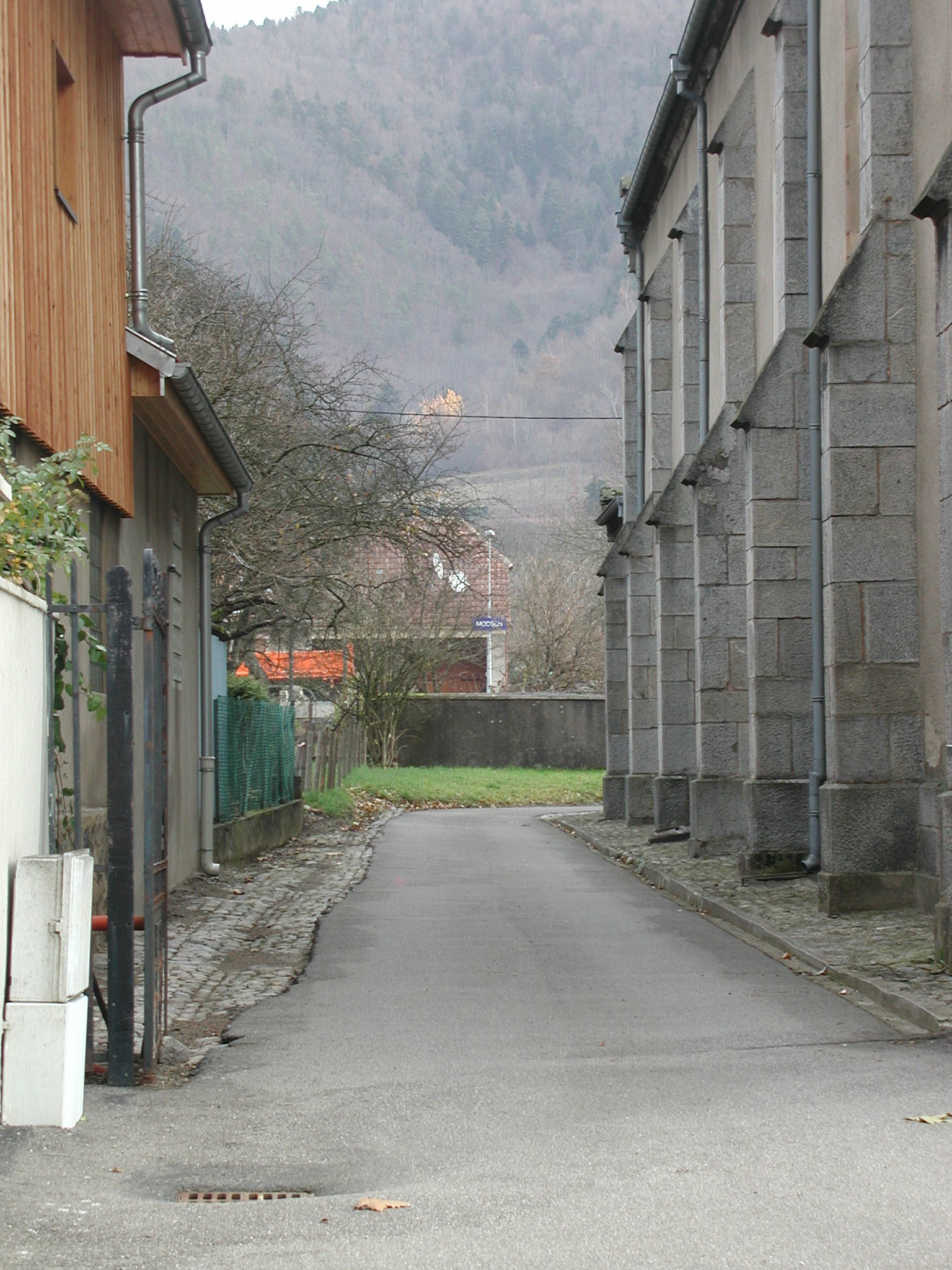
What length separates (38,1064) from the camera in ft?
17.2

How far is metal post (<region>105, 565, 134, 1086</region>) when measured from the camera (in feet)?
19.4

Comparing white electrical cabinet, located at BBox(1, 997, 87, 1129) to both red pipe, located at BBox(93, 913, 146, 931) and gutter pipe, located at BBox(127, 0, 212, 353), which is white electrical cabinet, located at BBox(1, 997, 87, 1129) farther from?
gutter pipe, located at BBox(127, 0, 212, 353)

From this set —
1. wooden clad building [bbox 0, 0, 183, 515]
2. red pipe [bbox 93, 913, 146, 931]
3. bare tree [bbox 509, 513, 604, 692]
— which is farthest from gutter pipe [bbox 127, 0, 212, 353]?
bare tree [bbox 509, 513, 604, 692]

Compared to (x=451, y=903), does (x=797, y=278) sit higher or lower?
higher

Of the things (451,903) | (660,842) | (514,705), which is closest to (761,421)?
(451,903)

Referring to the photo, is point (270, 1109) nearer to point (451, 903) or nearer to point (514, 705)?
point (451, 903)

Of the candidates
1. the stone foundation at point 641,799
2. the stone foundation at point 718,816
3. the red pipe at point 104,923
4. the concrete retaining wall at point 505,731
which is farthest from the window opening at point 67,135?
the concrete retaining wall at point 505,731

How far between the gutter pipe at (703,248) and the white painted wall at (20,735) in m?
13.6

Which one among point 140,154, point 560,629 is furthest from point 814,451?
point 560,629

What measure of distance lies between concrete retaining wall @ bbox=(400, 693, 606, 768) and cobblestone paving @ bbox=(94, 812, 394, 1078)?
24.1m

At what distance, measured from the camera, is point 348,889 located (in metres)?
14.6

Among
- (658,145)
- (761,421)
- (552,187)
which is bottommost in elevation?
(761,421)

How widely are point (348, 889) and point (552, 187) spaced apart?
567ft

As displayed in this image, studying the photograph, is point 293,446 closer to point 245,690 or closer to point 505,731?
point 245,690
